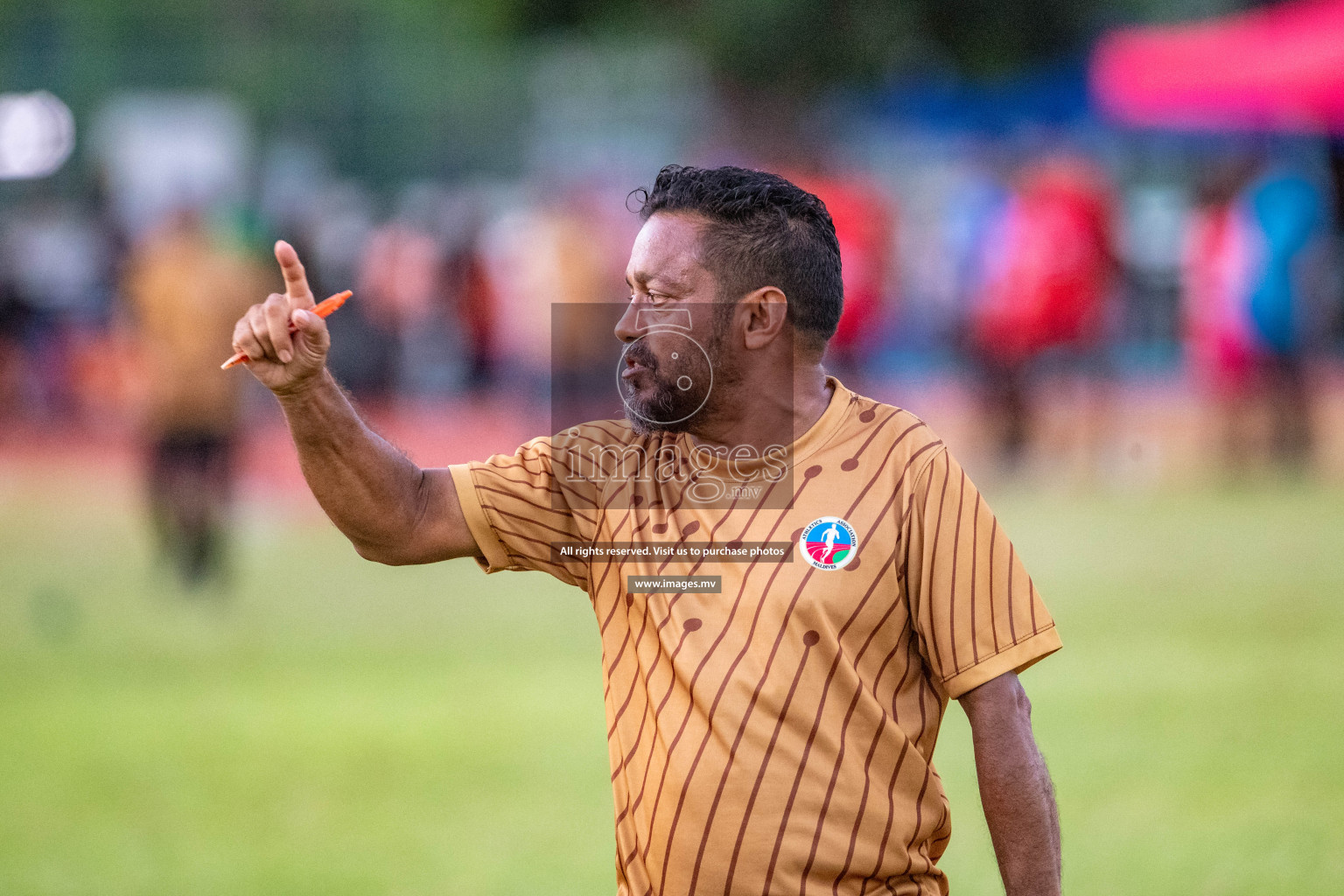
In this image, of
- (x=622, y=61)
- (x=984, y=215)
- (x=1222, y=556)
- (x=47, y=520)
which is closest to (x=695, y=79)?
(x=622, y=61)

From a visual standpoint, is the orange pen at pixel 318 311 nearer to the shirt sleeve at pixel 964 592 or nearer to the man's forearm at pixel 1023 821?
the shirt sleeve at pixel 964 592

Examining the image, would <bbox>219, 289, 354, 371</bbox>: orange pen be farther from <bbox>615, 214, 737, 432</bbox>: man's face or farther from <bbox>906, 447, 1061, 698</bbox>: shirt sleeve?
<bbox>906, 447, 1061, 698</bbox>: shirt sleeve

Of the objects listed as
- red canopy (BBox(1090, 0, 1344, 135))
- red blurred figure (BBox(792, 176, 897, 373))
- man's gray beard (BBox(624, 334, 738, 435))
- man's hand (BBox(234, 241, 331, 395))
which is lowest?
man's gray beard (BBox(624, 334, 738, 435))

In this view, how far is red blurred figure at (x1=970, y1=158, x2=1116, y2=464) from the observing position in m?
13.9

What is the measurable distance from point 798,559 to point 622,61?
2349cm

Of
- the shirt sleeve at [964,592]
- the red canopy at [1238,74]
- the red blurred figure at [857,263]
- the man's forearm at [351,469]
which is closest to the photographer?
the shirt sleeve at [964,592]

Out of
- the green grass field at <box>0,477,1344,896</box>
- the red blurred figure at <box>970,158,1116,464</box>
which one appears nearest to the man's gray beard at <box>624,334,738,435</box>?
the green grass field at <box>0,477,1344,896</box>

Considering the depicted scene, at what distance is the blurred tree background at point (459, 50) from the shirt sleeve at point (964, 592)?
19357 millimetres

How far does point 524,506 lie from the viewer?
3.10m

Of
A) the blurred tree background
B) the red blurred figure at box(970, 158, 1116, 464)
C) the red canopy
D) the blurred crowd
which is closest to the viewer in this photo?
the blurred crowd

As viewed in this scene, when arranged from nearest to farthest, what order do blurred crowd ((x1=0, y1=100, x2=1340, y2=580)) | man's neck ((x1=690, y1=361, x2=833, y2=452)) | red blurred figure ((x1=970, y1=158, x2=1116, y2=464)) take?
man's neck ((x1=690, y1=361, x2=833, y2=452))
blurred crowd ((x1=0, y1=100, x2=1340, y2=580))
red blurred figure ((x1=970, y1=158, x2=1116, y2=464))

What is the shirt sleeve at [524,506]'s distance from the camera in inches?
122

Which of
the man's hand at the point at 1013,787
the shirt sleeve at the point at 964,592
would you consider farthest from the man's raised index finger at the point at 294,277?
the man's hand at the point at 1013,787

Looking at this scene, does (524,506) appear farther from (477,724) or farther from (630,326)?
(477,724)
